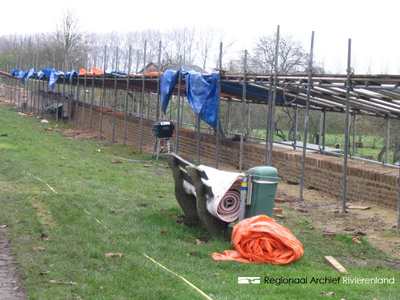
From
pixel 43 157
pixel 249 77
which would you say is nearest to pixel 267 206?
pixel 249 77

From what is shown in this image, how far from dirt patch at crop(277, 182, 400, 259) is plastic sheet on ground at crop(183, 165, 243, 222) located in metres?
2.14

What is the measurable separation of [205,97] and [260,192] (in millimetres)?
8700

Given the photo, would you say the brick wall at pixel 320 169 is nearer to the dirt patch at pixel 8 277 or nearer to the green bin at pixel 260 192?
the green bin at pixel 260 192

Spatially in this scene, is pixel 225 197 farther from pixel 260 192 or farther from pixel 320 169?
pixel 320 169

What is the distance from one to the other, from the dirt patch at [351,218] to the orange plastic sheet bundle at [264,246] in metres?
1.76

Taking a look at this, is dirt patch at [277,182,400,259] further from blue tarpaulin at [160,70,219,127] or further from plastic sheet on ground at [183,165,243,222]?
blue tarpaulin at [160,70,219,127]

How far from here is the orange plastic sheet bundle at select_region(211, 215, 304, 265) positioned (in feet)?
21.1

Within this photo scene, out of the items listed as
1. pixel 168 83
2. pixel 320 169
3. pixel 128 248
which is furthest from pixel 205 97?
pixel 128 248

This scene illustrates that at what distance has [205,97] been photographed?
15789 millimetres

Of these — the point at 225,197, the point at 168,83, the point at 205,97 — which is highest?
the point at 168,83

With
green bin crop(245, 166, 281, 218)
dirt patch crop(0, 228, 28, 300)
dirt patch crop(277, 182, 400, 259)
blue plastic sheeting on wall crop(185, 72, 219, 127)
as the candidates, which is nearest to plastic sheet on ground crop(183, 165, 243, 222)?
green bin crop(245, 166, 281, 218)

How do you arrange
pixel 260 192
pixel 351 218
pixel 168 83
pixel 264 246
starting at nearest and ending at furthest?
pixel 264 246 → pixel 260 192 → pixel 351 218 → pixel 168 83

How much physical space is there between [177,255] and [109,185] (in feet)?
18.9

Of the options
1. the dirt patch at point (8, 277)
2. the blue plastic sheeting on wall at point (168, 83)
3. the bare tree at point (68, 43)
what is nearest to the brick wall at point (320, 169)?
the blue plastic sheeting on wall at point (168, 83)
